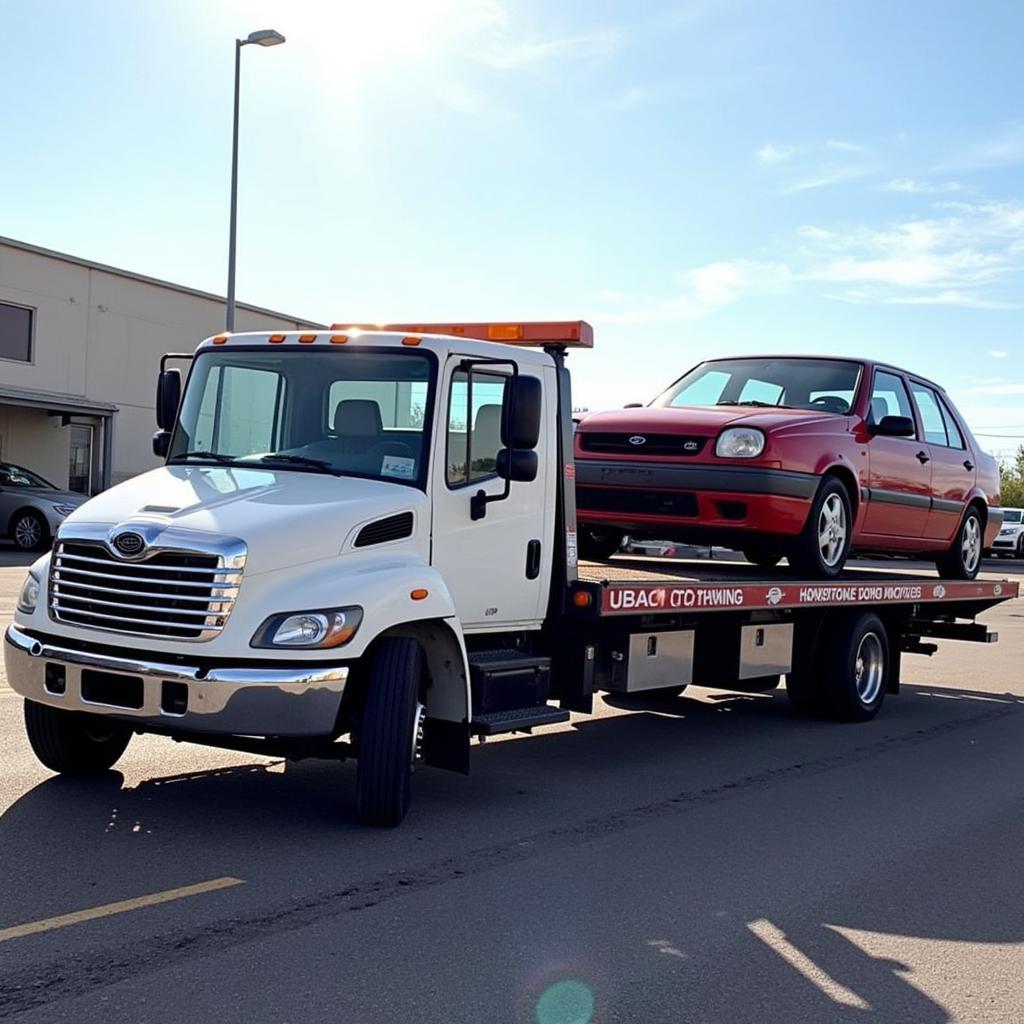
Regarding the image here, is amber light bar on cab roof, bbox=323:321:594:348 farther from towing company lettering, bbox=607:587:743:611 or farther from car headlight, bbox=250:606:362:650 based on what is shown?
car headlight, bbox=250:606:362:650

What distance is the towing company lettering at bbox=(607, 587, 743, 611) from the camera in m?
7.57

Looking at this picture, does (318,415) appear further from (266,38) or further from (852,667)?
(266,38)

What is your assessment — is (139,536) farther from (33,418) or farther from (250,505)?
(33,418)

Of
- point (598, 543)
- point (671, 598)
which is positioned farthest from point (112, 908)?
point (598, 543)

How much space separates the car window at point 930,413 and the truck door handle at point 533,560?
522cm

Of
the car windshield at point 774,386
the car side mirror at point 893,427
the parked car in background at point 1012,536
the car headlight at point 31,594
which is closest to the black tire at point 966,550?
the car side mirror at point 893,427

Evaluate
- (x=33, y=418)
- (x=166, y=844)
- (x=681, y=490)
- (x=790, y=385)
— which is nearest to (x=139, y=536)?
(x=166, y=844)

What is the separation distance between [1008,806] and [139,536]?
15.8ft

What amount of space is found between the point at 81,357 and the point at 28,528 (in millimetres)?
8349

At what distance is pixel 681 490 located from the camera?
920cm

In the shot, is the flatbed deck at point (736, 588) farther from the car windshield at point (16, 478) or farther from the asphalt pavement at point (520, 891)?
the car windshield at point (16, 478)

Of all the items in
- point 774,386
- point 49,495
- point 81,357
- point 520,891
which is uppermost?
point 81,357

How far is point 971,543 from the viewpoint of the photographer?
1250cm

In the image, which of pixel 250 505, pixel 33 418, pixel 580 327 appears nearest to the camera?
pixel 250 505
